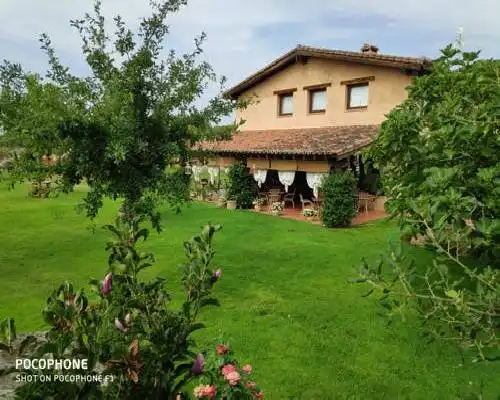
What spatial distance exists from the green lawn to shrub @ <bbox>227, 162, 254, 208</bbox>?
4371 mm

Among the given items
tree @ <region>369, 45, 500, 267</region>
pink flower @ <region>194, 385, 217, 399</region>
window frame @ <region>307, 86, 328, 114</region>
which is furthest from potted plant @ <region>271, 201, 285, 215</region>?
pink flower @ <region>194, 385, 217, 399</region>

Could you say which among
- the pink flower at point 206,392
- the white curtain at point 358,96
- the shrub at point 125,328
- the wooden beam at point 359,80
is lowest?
the pink flower at point 206,392

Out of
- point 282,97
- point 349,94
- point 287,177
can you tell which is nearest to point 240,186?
point 287,177

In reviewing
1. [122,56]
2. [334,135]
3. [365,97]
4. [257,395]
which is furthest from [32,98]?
[365,97]

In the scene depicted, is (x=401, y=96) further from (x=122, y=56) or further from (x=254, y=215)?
(x=122, y=56)

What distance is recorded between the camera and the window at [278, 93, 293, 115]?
23653 millimetres

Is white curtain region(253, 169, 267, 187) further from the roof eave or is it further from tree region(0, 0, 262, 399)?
tree region(0, 0, 262, 399)

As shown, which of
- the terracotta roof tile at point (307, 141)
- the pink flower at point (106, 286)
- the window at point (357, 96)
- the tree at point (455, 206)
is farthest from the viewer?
the window at point (357, 96)

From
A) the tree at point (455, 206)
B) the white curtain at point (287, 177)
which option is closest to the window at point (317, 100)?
the white curtain at point (287, 177)

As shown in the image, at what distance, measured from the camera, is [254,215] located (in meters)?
19.4

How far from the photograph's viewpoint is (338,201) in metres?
16.5

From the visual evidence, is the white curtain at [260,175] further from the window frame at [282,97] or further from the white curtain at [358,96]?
the white curtain at [358,96]

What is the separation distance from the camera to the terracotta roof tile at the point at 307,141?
17.6 m

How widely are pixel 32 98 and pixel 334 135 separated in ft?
49.5
